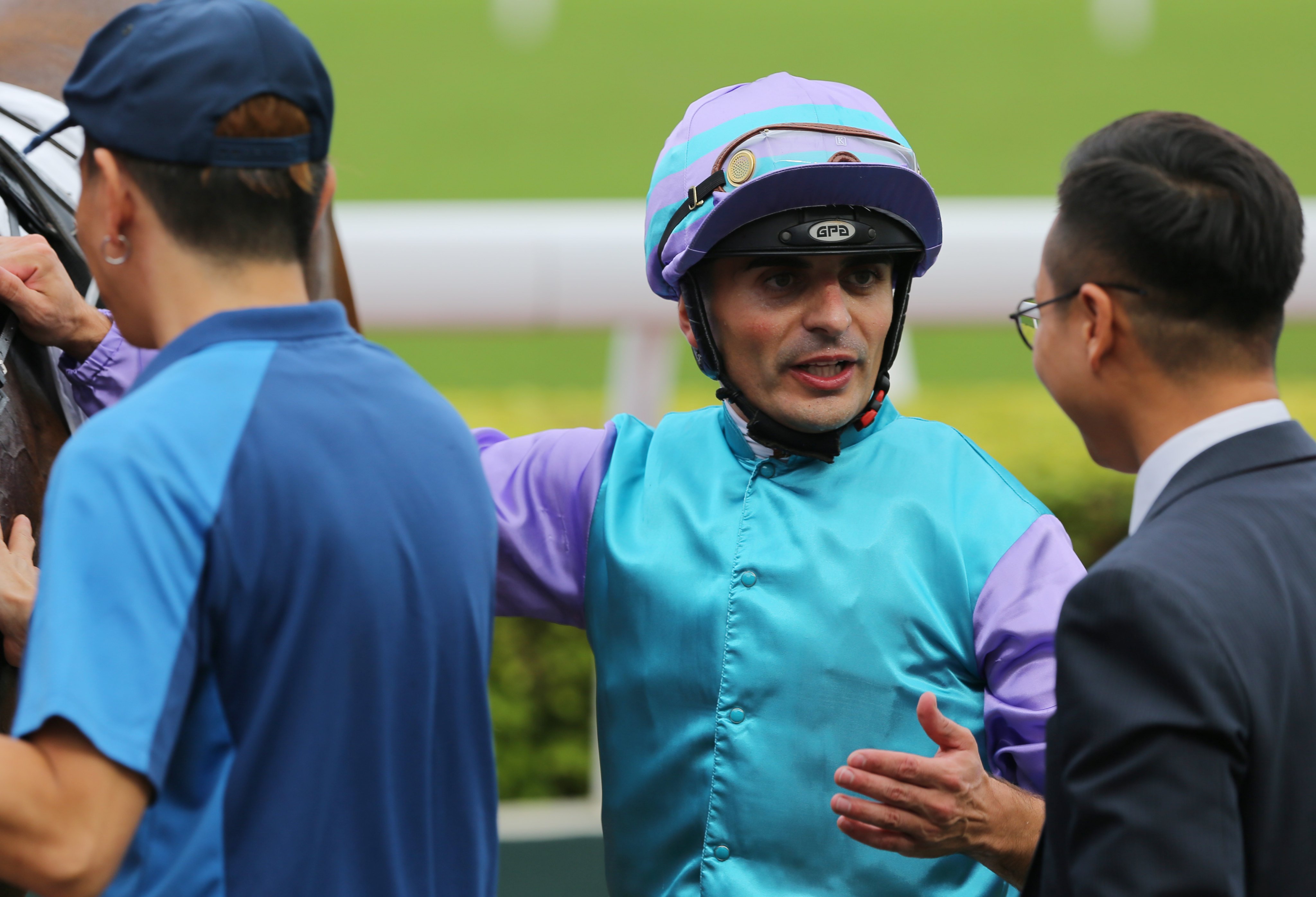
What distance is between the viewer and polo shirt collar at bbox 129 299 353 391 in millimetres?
Answer: 1543

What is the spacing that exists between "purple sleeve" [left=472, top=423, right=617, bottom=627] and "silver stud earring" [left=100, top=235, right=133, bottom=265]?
0.74 metres

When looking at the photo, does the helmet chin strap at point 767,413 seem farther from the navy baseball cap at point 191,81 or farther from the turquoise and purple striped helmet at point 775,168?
the navy baseball cap at point 191,81

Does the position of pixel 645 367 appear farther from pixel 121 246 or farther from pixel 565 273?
pixel 121 246

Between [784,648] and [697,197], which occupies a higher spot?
[697,197]

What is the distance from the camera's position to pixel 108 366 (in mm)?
2172

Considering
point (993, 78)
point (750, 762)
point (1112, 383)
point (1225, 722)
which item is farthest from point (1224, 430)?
point (993, 78)

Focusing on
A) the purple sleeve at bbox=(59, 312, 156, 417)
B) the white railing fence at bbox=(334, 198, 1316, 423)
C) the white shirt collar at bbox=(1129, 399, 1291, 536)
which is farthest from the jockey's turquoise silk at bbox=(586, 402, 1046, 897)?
the white railing fence at bbox=(334, 198, 1316, 423)

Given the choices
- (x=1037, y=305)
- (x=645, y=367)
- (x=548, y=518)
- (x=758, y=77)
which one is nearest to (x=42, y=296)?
(x=548, y=518)

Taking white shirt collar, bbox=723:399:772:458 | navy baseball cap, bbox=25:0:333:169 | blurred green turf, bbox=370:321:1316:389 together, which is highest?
navy baseball cap, bbox=25:0:333:169

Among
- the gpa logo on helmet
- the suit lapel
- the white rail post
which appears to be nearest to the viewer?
the suit lapel

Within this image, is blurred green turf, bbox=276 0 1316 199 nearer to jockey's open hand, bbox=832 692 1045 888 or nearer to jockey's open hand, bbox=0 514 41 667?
jockey's open hand, bbox=0 514 41 667

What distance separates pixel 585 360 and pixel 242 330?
29.4ft

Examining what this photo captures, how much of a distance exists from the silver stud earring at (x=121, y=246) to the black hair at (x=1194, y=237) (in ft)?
3.42

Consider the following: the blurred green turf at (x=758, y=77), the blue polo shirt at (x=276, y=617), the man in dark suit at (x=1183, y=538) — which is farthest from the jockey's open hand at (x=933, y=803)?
the blurred green turf at (x=758, y=77)
